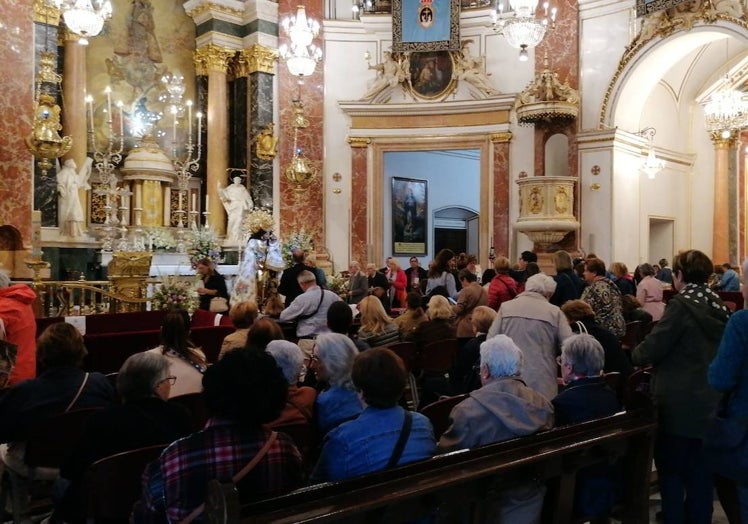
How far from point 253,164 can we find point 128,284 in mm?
6903

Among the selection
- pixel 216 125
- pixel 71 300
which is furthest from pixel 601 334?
pixel 216 125

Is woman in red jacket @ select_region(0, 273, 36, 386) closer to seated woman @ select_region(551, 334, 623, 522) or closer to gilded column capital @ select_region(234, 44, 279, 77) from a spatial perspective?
seated woman @ select_region(551, 334, 623, 522)

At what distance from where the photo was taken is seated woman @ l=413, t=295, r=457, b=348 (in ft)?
21.3

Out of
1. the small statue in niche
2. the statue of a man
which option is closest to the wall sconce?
the small statue in niche

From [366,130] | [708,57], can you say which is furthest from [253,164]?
[708,57]

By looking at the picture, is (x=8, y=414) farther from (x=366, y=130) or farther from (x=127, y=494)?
(x=366, y=130)

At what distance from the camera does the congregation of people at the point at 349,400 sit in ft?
7.83

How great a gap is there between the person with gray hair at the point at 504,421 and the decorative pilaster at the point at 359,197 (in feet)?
45.5

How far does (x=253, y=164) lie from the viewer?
53.6 feet

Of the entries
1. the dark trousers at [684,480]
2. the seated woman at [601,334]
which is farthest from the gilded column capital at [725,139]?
the dark trousers at [684,480]

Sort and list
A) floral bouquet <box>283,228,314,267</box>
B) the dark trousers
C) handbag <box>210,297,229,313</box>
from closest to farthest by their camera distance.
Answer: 1. the dark trousers
2. handbag <box>210,297,229,313</box>
3. floral bouquet <box>283,228,314,267</box>

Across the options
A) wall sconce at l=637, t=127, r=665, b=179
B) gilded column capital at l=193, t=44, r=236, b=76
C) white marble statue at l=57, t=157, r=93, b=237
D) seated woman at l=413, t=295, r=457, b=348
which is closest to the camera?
seated woman at l=413, t=295, r=457, b=348

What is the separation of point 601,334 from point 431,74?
13.2 meters

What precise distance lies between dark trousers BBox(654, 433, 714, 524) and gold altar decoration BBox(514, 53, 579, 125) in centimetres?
1188
